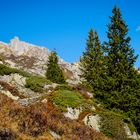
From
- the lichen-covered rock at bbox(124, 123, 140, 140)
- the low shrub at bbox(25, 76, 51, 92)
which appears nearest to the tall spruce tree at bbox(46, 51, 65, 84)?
the low shrub at bbox(25, 76, 51, 92)

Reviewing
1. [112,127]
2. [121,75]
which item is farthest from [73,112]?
[121,75]

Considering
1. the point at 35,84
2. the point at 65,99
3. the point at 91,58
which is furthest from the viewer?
the point at 91,58

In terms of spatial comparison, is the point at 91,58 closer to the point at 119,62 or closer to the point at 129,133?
the point at 119,62

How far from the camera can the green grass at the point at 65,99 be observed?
2650 cm

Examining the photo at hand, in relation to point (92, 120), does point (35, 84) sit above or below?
above

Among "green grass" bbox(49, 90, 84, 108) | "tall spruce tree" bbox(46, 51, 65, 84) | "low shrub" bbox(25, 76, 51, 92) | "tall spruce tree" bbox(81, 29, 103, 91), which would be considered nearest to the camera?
"green grass" bbox(49, 90, 84, 108)

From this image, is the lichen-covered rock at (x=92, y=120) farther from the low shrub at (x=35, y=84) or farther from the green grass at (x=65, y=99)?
the low shrub at (x=35, y=84)

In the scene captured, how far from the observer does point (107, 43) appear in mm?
49719

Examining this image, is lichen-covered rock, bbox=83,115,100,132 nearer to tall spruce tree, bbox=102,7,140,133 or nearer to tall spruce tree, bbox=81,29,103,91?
tall spruce tree, bbox=102,7,140,133

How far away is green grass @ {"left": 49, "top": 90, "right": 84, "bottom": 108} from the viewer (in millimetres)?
26500

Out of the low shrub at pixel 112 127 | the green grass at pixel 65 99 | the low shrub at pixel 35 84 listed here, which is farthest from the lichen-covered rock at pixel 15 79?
the low shrub at pixel 112 127

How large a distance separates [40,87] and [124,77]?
576 inches

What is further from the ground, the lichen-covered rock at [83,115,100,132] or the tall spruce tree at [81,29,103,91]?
the tall spruce tree at [81,29,103,91]

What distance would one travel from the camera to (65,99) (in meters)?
27.1
